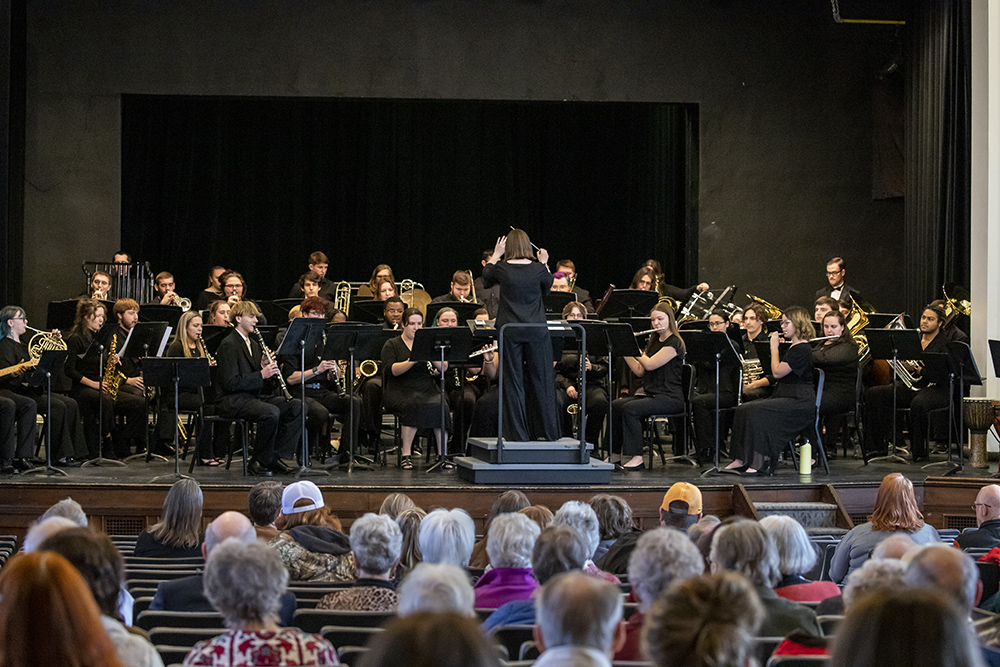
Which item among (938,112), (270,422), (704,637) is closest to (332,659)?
(704,637)

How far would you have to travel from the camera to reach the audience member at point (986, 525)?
542cm

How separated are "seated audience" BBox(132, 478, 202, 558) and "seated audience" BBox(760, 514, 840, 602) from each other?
8.62 ft

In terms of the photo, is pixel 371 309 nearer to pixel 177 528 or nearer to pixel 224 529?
pixel 177 528

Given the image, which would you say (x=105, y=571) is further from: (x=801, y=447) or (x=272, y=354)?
(x=801, y=447)

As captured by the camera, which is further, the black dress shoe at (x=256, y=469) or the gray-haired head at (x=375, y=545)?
the black dress shoe at (x=256, y=469)

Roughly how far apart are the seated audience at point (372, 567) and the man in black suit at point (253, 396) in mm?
4126

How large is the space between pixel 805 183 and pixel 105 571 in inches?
471

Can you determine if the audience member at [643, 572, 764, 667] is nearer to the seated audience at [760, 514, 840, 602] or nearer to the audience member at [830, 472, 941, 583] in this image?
the seated audience at [760, 514, 840, 602]

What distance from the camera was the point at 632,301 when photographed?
9367 millimetres

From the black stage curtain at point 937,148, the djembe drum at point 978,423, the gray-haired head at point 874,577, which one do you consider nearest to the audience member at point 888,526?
the gray-haired head at point 874,577

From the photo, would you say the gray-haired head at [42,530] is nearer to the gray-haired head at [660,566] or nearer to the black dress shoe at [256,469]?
the gray-haired head at [660,566]

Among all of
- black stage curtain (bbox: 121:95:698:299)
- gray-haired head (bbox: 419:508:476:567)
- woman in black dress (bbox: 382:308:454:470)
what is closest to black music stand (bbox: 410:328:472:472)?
woman in black dress (bbox: 382:308:454:470)

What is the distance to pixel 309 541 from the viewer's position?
4945 mm

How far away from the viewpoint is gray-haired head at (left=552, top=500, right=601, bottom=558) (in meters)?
4.79
